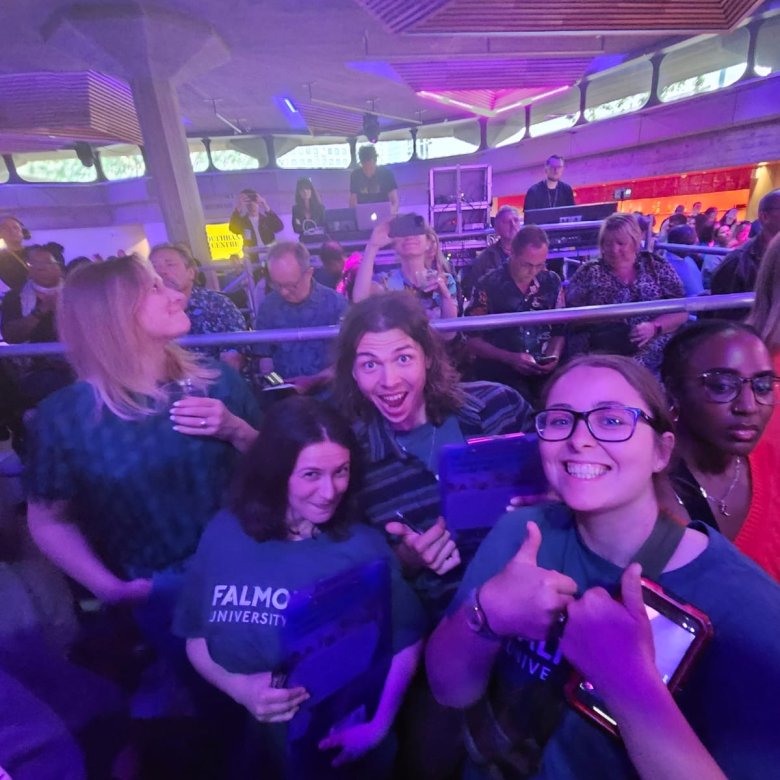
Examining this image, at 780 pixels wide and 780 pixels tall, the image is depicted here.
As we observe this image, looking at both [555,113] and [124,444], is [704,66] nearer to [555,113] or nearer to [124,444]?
[555,113]

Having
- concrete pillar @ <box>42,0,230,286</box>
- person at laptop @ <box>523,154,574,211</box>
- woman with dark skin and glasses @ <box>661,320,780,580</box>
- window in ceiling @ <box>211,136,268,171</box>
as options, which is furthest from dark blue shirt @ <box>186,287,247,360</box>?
window in ceiling @ <box>211,136,268,171</box>

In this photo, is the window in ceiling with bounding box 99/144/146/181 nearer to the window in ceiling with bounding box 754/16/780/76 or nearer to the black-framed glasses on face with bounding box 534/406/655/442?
the window in ceiling with bounding box 754/16/780/76

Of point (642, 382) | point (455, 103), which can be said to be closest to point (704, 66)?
point (455, 103)

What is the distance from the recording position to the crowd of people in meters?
0.73

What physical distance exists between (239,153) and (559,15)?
1305cm

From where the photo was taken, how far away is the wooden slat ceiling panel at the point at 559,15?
4.55 m

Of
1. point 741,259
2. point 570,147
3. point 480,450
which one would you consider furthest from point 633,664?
point 570,147

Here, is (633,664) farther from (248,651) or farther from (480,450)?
(248,651)

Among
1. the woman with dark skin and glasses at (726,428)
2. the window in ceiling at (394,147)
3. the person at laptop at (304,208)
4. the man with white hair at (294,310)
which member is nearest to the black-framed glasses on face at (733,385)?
the woman with dark skin and glasses at (726,428)

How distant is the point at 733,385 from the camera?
112 cm

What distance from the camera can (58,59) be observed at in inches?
270

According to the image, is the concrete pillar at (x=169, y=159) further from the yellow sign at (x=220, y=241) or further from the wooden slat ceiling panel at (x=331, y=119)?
the wooden slat ceiling panel at (x=331, y=119)

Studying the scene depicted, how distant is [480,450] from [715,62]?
12.0 metres

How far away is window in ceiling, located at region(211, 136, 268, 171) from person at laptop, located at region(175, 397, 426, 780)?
16.2m
